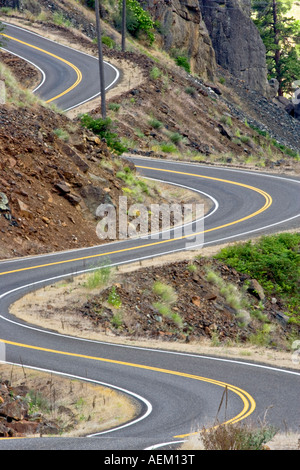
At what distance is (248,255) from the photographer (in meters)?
24.4

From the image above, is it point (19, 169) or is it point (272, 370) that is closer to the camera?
point (272, 370)

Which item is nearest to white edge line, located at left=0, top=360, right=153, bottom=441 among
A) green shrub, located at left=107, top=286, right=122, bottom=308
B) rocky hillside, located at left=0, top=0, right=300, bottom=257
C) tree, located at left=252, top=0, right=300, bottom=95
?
green shrub, located at left=107, top=286, right=122, bottom=308

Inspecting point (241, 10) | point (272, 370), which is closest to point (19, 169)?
point (272, 370)

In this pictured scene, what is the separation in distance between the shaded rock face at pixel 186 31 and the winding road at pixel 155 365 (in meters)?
31.2

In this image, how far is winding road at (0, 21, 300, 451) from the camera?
434 inches

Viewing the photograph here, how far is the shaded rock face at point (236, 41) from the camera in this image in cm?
6481

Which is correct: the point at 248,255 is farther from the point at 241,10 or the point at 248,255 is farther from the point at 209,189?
the point at 241,10

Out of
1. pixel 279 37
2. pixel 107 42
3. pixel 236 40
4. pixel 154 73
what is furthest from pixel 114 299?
pixel 279 37

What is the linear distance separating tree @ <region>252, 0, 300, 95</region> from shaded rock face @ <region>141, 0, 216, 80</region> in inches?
480

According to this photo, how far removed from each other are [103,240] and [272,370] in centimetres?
1250

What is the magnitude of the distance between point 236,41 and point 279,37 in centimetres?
673

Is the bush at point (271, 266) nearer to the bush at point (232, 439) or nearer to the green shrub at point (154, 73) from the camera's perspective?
the bush at point (232, 439)

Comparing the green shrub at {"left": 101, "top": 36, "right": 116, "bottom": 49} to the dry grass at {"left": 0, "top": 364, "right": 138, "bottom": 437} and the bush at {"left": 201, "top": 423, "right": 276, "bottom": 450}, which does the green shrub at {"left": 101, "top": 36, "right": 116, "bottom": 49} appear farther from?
the bush at {"left": 201, "top": 423, "right": 276, "bottom": 450}

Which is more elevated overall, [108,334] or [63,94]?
[63,94]
